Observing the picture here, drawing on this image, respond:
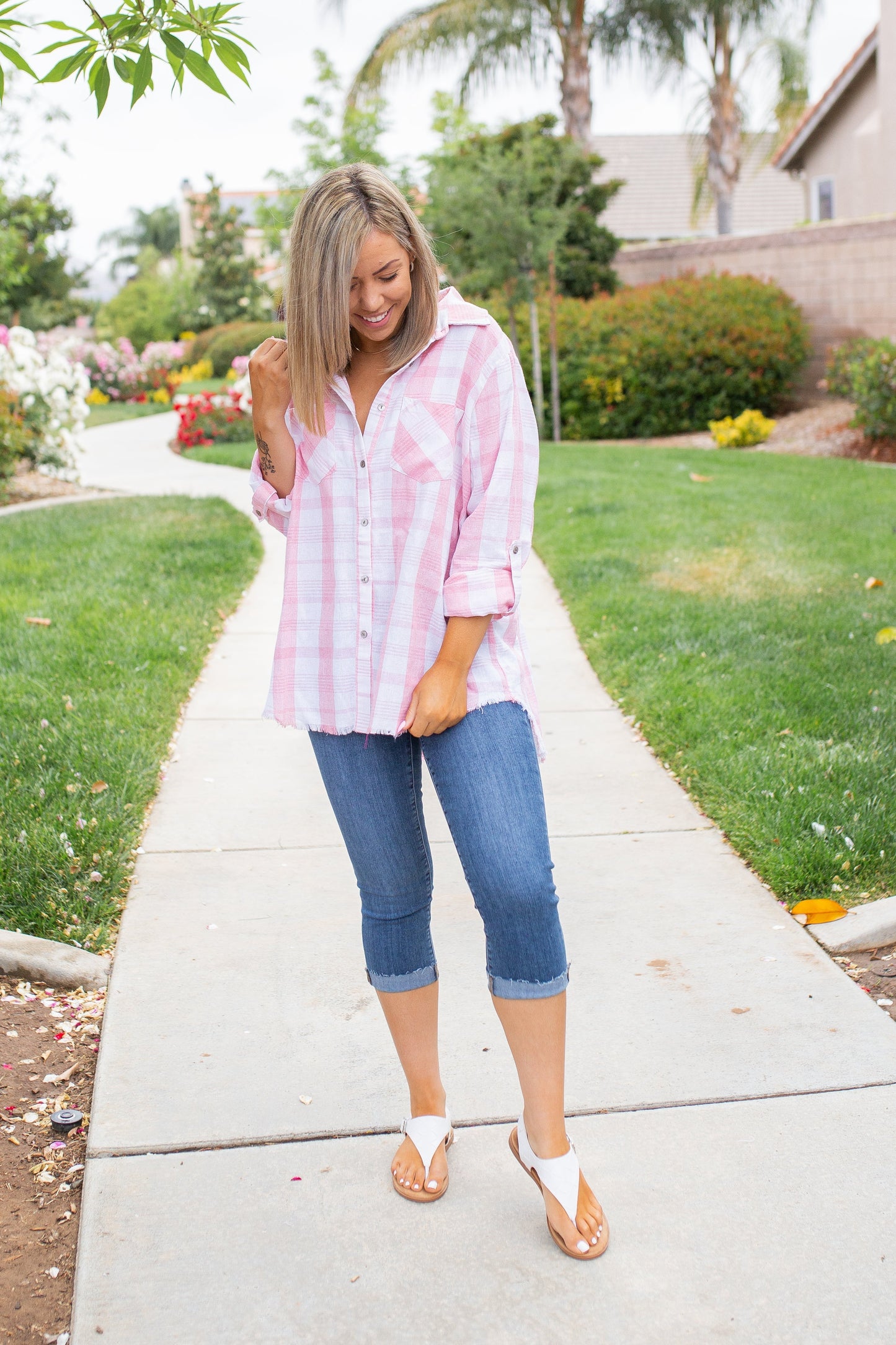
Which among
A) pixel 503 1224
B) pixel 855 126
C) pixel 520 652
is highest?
pixel 855 126

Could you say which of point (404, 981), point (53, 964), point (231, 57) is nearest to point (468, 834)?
point (404, 981)

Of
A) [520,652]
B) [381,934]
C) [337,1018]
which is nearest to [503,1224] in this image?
[381,934]

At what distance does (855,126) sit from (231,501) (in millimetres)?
15830

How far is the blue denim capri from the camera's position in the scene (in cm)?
200

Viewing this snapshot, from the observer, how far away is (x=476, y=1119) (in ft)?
8.24

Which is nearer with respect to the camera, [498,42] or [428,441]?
[428,441]

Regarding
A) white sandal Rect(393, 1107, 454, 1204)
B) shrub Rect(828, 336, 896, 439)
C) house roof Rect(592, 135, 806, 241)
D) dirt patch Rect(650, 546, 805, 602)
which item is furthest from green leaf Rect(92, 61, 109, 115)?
house roof Rect(592, 135, 806, 241)

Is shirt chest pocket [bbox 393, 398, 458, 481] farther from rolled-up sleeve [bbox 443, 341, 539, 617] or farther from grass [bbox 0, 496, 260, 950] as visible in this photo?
grass [bbox 0, 496, 260, 950]

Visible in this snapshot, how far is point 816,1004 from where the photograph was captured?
2.91m

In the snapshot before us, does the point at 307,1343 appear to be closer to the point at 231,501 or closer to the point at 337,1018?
the point at 337,1018

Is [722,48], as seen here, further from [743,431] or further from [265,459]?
[265,459]

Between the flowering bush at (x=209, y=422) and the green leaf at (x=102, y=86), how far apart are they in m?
13.0

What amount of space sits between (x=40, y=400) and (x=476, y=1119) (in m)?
9.94

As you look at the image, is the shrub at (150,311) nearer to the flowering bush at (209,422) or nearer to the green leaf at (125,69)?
the flowering bush at (209,422)
